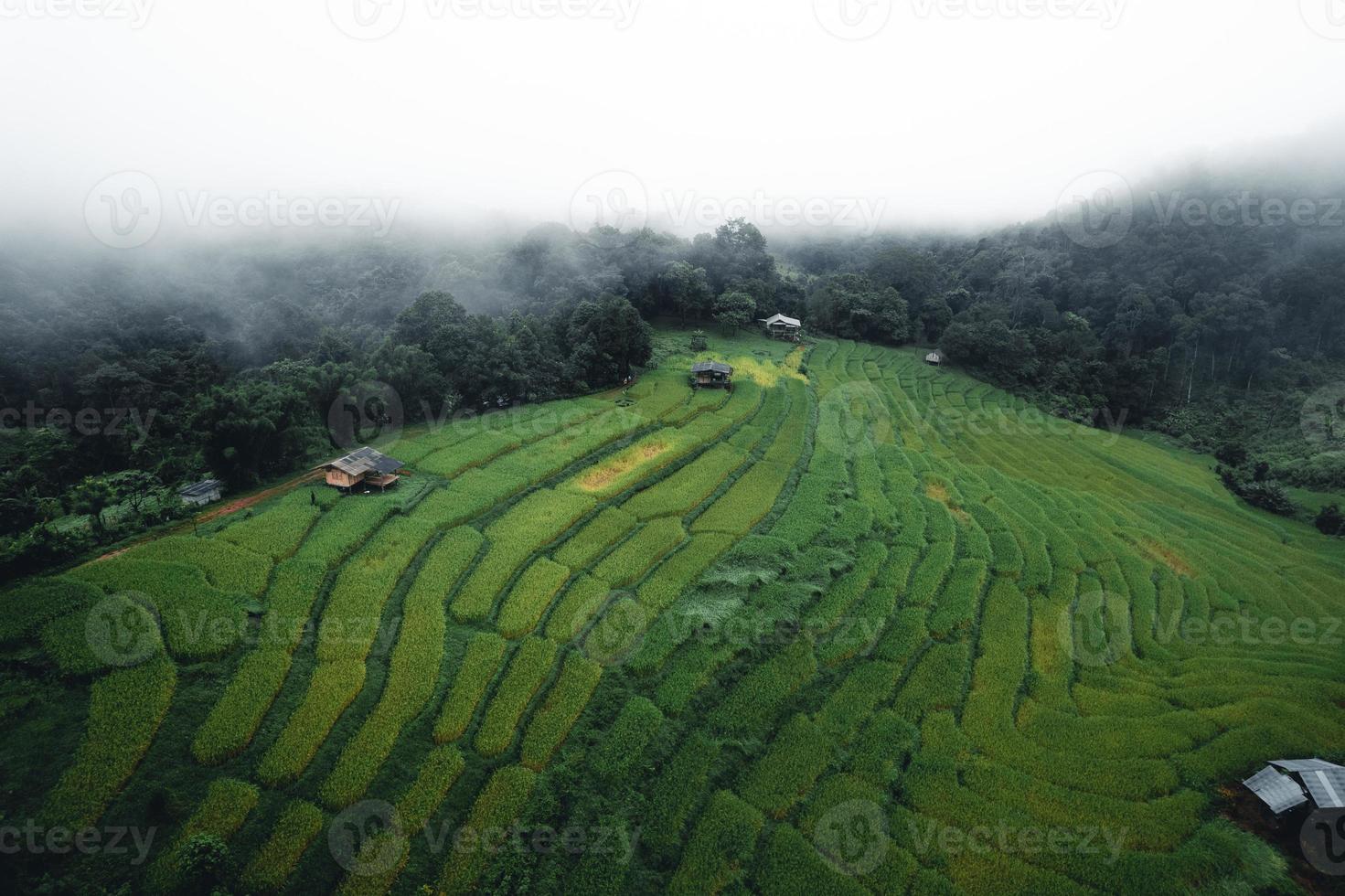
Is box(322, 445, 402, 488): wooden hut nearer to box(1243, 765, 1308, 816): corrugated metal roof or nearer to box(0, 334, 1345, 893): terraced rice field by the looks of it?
box(0, 334, 1345, 893): terraced rice field

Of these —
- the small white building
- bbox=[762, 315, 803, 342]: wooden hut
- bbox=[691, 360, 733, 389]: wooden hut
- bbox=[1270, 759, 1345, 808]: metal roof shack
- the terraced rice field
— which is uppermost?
bbox=[762, 315, 803, 342]: wooden hut

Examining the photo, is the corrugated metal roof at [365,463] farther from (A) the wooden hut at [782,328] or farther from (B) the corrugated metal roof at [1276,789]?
(A) the wooden hut at [782,328]

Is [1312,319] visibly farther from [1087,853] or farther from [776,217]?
[776,217]

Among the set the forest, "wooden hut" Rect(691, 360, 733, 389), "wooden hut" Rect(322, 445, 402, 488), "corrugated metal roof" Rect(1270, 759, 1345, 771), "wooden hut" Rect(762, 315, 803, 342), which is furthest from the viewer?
"wooden hut" Rect(762, 315, 803, 342)

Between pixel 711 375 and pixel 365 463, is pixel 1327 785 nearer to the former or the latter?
pixel 365 463

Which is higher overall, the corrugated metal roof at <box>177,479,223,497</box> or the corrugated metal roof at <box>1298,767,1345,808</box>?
the corrugated metal roof at <box>177,479,223,497</box>

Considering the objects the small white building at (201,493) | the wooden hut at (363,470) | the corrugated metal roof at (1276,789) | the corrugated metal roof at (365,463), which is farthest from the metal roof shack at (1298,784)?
the small white building at (201,493)

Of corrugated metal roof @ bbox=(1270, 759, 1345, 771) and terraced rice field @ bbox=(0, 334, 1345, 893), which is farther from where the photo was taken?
corrugated metal roof @ bbox=(1270, 759, 1345, 771)

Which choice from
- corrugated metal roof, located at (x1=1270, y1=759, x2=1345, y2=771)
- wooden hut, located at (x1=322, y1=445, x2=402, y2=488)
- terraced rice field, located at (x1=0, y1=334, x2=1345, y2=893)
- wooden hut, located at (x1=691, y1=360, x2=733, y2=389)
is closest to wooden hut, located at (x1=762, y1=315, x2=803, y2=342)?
wooden hut, located at (x1=691, y1=360, x2=733, y2=389)
